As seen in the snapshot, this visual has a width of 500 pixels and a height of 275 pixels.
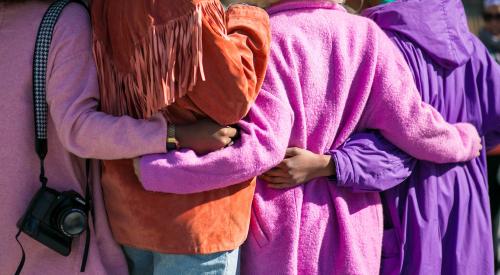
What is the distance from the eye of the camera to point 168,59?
6.54 feet

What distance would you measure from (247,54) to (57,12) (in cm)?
56

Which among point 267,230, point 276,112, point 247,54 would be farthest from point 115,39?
point 267,230

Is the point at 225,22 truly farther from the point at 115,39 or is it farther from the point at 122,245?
the point at 122,245

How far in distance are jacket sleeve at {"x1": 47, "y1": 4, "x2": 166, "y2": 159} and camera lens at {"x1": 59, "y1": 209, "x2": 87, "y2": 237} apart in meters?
0.16

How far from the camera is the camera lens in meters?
2.07

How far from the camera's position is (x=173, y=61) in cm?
200

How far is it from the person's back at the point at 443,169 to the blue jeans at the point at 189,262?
630 millimetres

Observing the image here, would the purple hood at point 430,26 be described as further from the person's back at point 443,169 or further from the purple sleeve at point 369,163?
the purple sleeve at point 369,163

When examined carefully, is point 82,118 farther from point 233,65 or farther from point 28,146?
point 233,65

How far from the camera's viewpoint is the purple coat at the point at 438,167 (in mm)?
2484

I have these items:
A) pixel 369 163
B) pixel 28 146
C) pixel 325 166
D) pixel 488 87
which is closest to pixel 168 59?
pixel 28 146

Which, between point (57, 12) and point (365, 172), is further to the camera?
point (365, 172)

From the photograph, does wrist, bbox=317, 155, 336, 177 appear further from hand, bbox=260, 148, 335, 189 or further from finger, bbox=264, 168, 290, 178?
finger, bbox=264, 168, 290, 178

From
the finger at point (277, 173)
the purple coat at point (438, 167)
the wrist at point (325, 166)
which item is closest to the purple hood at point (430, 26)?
the purple coat at point (438, 167)
